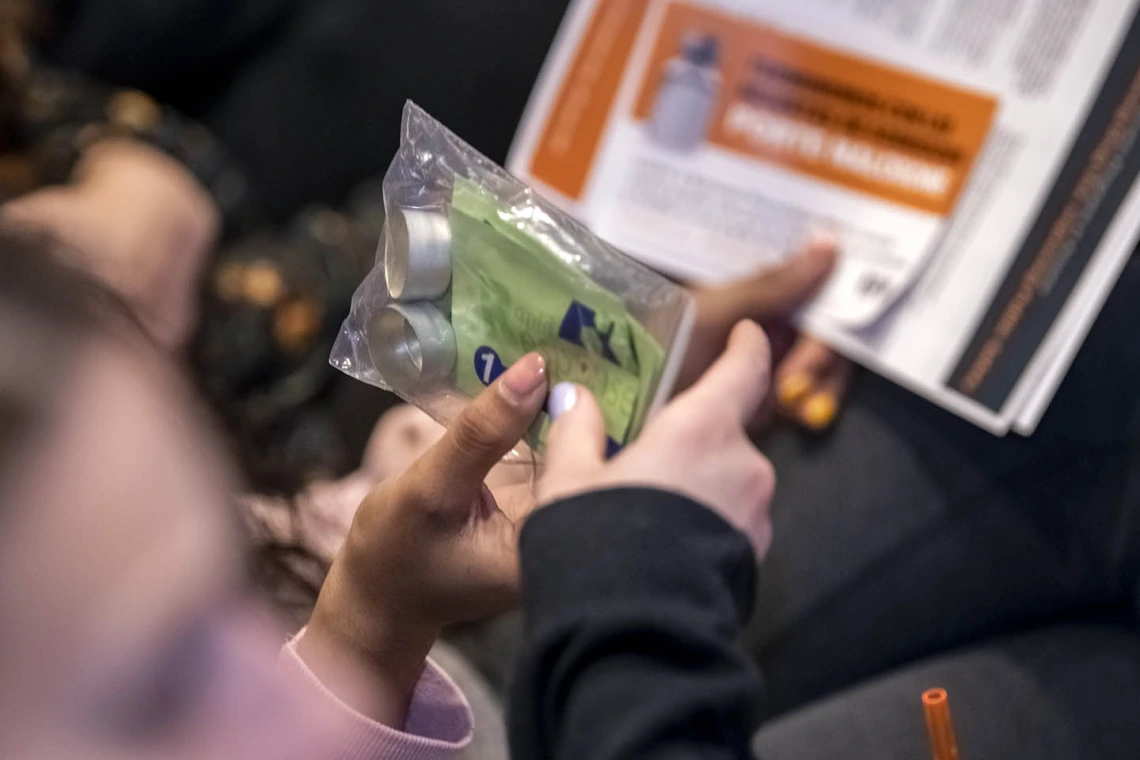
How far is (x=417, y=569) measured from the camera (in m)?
0.34

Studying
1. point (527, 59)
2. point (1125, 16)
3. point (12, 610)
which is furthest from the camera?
point (527, 59)

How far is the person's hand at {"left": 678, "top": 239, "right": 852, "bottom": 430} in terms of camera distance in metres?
0.56

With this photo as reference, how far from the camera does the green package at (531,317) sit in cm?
32

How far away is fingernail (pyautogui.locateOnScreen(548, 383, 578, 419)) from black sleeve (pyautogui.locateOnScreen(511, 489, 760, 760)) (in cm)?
3

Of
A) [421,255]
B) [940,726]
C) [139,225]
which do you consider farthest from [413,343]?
[139,225]

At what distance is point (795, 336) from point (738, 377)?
0.69 ft

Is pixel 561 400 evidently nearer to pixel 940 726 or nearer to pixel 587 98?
pixel 940 726

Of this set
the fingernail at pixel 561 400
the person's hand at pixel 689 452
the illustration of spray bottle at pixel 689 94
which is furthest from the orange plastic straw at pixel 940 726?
the illustration of spray bottle at pixel 689 94

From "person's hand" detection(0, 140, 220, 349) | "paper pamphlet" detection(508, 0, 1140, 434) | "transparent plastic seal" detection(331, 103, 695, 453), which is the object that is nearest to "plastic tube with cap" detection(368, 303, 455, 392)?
"transparent plastic seal" detection(331, 103, 695, 453)

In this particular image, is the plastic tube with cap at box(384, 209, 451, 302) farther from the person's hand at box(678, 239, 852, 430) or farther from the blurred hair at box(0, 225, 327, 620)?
the person's hand at box(678, 239, 852, 430)

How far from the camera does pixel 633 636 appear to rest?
30cm

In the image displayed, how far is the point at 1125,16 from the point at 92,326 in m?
0.51

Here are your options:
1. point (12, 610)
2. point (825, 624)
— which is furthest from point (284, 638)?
point (825, 624)

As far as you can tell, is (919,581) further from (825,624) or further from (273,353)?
(273,353)
